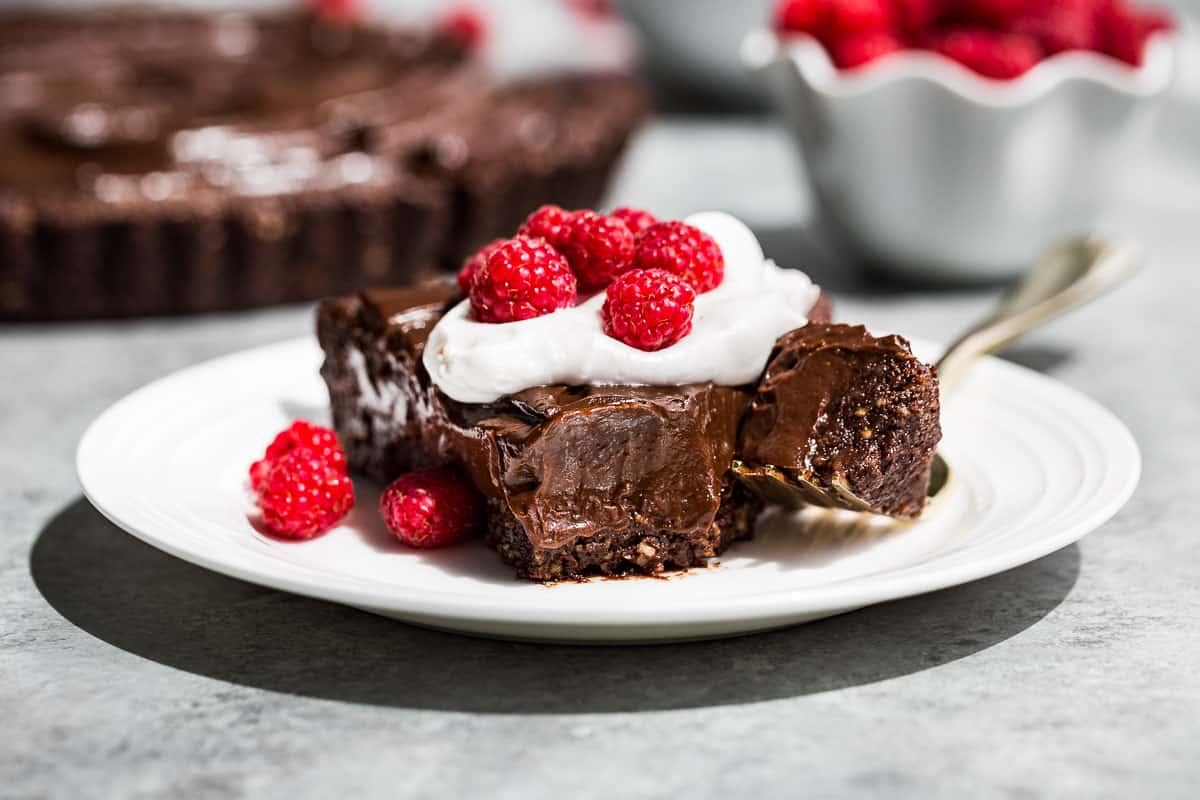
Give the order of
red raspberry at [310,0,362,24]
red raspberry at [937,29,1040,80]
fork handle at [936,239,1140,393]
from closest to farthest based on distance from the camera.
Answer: fork handle at [936,239,1140,393] → red raspberry at [937,29,1040,80] → red raspberry at [310,0,362,24]

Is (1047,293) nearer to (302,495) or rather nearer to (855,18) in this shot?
(855,18)

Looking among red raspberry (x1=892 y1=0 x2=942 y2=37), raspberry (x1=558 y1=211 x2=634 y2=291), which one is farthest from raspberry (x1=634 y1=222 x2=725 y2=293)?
red raspberry (x1=892 y1=0 x2=942 y2=37)

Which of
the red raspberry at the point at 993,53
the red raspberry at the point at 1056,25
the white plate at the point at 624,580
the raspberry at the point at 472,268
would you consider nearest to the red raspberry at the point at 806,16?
the red raspberry at the point at 993,53

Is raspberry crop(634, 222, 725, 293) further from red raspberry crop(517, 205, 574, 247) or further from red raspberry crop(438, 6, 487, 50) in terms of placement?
red raspberry crop(438, 6, 487, 50)

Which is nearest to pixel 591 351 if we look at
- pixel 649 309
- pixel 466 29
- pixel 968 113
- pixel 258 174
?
pixel 649 309

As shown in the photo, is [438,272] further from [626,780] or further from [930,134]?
[626,780]

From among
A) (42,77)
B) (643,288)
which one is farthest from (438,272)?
(643,288)
